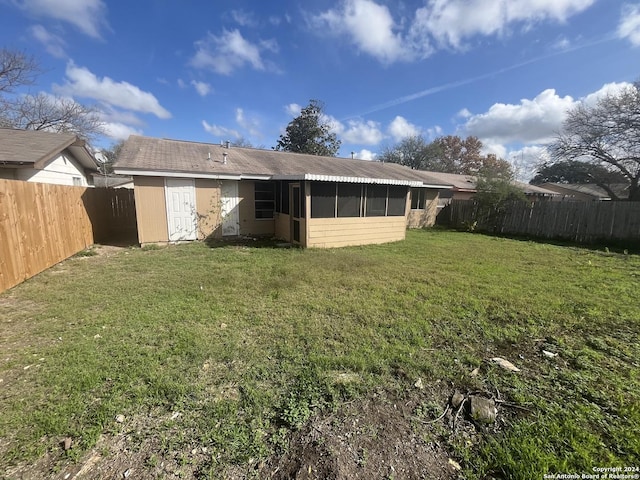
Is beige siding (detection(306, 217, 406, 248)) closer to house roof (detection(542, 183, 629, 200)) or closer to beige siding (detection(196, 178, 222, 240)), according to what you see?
beige siding (detection(196, 178, 222, 240))

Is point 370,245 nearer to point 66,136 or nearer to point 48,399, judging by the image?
point 48,399

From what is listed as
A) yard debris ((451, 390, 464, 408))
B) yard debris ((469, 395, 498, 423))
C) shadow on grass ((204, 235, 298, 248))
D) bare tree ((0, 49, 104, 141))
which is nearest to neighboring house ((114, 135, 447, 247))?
shadow on grass ((204, 235, 298, 248))

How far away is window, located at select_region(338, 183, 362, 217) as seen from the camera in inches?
350

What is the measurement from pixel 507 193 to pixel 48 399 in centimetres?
1615

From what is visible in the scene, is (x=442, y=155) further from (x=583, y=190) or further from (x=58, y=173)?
(x=58, y=173)

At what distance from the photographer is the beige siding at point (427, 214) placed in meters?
15.2

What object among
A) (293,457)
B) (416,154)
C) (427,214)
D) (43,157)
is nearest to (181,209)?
(43,157)

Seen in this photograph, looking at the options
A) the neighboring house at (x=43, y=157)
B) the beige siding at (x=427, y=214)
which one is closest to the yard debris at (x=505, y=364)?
the neighboring house at (x=43, y=157)

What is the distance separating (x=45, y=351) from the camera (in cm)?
305

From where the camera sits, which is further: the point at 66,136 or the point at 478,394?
the point at 66,136

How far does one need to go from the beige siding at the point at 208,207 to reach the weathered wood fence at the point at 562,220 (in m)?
12.6

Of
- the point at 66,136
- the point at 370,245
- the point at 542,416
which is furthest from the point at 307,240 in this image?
the point at 66,136

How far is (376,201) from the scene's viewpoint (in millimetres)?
9742

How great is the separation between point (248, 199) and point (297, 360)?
8515mm
